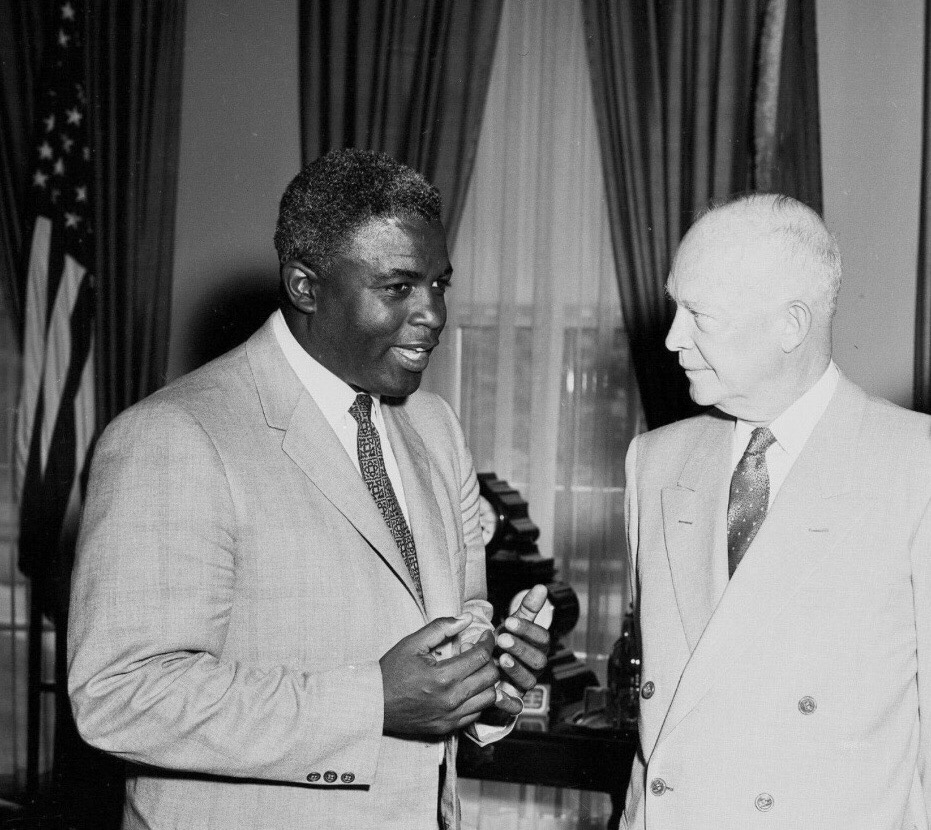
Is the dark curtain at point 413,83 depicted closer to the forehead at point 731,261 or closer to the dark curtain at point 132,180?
the dark curtain at point 132,180

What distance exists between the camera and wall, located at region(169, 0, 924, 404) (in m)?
4.79

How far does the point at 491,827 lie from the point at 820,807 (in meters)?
3.48

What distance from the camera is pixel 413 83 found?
518 cm

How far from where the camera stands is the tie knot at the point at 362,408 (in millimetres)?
2197

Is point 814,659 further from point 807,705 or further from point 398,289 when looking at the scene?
point 398,289

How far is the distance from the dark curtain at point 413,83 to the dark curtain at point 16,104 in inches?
62.7

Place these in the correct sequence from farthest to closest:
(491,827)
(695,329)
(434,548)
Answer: (491,827) < (434,548) < (695,329)

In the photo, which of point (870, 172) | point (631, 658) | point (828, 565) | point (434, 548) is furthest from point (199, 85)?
point (828, 565)

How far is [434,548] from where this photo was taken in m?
2.13

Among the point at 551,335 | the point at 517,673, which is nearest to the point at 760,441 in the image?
the point at 517,673

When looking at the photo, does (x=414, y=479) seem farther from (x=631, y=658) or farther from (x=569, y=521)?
(x=569, y=521)

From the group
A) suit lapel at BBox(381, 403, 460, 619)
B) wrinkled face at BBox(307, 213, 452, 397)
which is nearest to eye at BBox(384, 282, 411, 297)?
wrinkled face at BBox(307, 213, 452, 397)

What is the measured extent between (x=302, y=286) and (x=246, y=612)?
2.15 feet

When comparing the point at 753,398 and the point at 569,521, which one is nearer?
the point at 753,398
